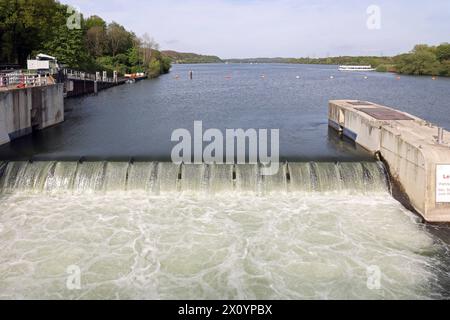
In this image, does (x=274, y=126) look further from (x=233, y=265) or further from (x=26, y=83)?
(x=233, y=265)

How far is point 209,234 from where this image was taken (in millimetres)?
14641

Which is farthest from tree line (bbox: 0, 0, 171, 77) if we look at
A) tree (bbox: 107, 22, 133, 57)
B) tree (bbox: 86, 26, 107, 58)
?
tree (bbox: 107, 22, 133, 57)

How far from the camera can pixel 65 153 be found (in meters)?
23.1

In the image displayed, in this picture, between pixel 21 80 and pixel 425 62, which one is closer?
pixel 21 80

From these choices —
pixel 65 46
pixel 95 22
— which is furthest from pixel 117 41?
pixel 65 46

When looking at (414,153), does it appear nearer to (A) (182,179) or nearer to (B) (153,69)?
(A) (182,179)

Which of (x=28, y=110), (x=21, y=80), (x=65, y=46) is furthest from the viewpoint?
(x=65, y=46)

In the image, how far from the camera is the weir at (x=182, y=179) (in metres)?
18.1

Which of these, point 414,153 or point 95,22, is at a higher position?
point 95,22

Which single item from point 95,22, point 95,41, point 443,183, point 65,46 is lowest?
point 443,183

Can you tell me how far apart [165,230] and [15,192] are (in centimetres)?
720

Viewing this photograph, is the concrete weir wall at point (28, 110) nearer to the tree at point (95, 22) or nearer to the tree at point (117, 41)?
the tree at point (117, 41)

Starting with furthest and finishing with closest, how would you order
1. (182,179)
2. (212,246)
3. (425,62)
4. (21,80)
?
1. (425,62)
2. (21,80)
3. (182,179)
4. (212,246)

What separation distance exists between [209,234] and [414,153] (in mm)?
8082
